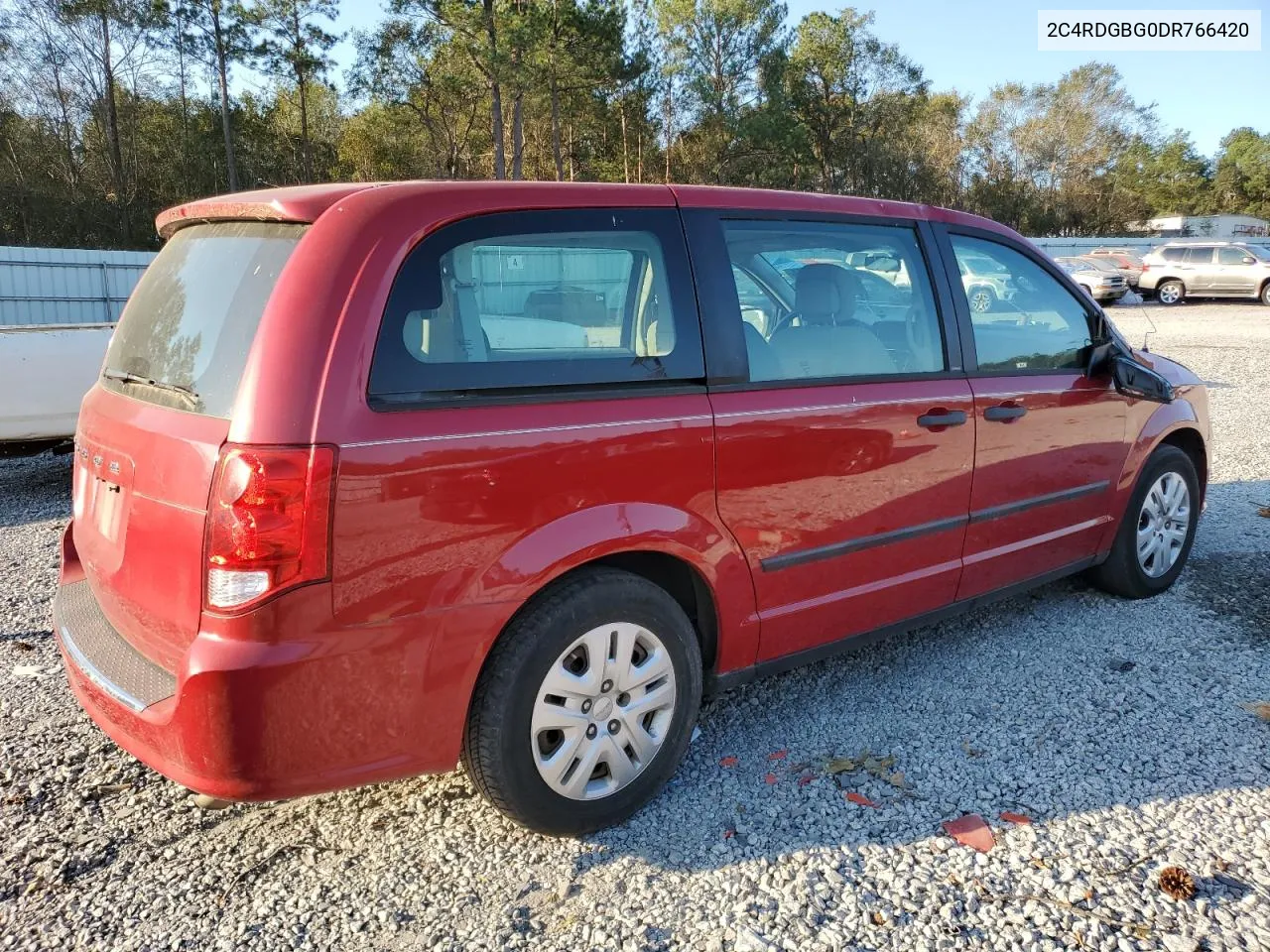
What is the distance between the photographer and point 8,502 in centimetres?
690

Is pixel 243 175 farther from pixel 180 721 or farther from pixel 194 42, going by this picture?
pixel 180 721

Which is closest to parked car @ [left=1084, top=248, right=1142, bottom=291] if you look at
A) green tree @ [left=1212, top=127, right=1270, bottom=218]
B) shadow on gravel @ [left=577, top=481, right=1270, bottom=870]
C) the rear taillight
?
shadow on gravel @ [left=577, top=481, right=1270, bottom=870]

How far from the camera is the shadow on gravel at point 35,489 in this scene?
6531 millimetres

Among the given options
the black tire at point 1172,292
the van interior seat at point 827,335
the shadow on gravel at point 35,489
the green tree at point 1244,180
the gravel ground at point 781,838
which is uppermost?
the green tree at point 1244,180

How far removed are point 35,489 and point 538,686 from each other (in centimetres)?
655

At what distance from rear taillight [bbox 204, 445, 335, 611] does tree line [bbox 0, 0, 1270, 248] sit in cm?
3564

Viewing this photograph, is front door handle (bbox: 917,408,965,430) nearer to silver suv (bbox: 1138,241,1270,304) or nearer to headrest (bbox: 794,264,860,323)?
headrest (bbox: 794,264,860,323)

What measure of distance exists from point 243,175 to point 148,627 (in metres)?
47.0

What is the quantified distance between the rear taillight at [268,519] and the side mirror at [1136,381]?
3.46m

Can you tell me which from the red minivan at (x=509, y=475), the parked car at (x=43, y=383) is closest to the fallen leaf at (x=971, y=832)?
the red minivan at (x=509, y=475)

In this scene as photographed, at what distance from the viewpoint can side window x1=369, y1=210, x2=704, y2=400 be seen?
2.35 metres

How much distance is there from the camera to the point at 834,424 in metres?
3.11

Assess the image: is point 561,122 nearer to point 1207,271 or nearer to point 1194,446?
point 1207,271

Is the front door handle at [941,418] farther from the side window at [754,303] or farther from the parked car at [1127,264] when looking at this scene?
the parked car at [1127,264]
